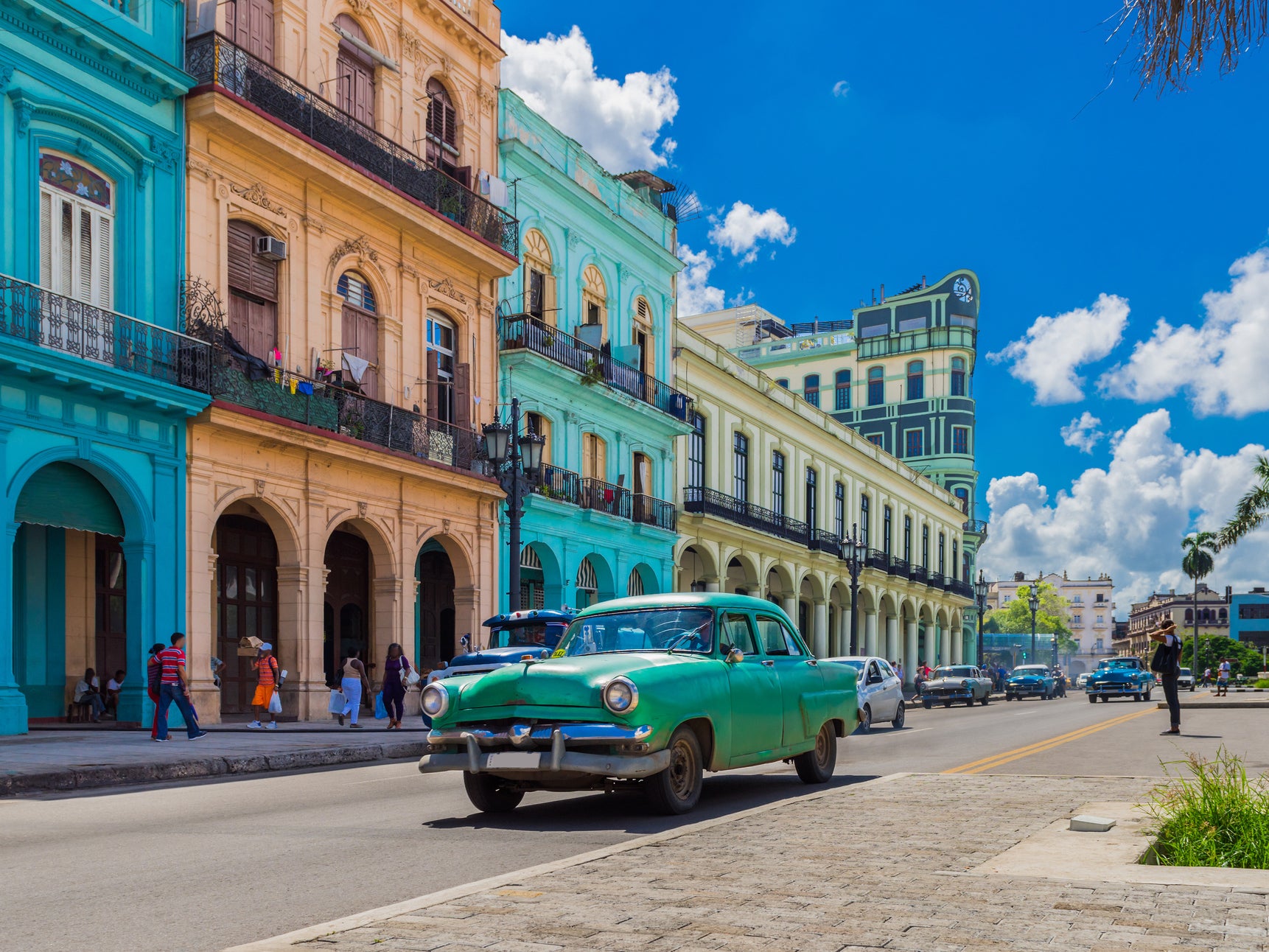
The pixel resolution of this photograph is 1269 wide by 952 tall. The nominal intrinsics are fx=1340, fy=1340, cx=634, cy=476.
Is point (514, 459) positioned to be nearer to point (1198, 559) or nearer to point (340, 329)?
point (340, 329)

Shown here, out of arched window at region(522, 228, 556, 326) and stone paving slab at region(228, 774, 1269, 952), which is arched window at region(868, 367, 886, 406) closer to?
arched window at region(522, 228, 556, 326)

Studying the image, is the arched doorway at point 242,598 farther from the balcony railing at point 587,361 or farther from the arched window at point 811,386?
the arched window at point 811,386

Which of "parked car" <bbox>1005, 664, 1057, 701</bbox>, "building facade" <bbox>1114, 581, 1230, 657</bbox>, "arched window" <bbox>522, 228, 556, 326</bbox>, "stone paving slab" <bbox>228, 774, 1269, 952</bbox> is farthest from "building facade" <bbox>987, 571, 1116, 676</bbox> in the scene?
"stone paving slab" <bbox>228, 774, 1269, 952</bbox>

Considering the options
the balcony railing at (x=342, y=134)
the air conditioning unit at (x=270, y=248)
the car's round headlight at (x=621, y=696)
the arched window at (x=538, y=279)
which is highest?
the balcony railing at (x=342, y=134)

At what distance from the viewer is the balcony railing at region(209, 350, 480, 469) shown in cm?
2266

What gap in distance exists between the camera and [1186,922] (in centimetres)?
529

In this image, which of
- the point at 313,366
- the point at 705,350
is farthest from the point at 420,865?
the point at 705,350

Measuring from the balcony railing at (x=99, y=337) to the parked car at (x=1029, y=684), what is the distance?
3898cm

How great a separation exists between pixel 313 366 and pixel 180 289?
12.2 ft

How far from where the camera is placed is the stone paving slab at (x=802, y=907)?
5.13 m

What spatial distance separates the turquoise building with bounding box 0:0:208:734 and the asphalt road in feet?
22.2

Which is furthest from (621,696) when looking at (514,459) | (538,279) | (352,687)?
(538,279)

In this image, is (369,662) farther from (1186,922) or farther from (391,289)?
(1186,922)

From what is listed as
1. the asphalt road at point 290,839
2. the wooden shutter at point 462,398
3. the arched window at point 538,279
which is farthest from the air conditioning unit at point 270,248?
the asphalt road at point 290,839
